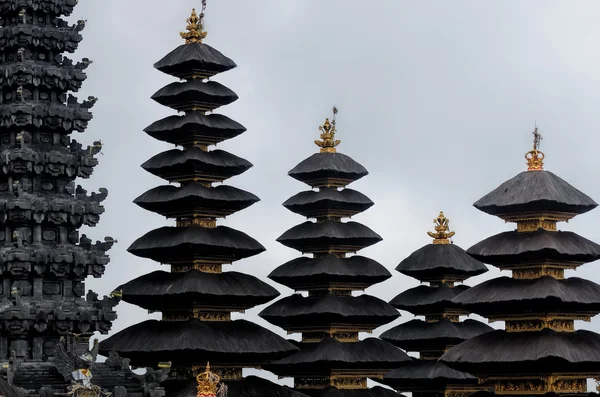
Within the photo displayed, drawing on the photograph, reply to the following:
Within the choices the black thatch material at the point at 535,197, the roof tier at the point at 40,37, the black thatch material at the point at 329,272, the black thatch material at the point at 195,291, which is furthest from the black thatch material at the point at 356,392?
the roof tier at the point at 40,37

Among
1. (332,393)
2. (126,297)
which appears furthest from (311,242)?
(126,297)

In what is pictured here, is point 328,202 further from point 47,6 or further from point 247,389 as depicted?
point 47,6

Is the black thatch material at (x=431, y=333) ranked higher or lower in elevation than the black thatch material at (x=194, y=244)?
lower

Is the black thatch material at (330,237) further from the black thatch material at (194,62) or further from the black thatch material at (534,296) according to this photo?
the black thatch material at (534,296)

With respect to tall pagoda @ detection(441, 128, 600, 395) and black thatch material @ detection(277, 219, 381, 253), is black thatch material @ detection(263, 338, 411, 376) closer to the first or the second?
black thatch material @ detection(277, 219, 381, 253)

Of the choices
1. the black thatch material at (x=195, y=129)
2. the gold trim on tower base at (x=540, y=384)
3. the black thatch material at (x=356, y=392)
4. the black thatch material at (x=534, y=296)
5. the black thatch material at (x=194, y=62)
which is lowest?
the gold trim on tower base at (x=540, y=384)

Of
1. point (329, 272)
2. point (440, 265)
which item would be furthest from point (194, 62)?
point (440, 265)

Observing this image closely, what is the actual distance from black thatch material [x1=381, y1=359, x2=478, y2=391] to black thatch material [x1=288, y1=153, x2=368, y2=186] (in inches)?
370

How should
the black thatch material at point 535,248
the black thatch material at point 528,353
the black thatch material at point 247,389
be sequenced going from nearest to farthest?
the black thatch material at point 528,353, the black thatch material at point 247,389, the black thatch material at point 535,248

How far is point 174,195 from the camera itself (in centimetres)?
7256

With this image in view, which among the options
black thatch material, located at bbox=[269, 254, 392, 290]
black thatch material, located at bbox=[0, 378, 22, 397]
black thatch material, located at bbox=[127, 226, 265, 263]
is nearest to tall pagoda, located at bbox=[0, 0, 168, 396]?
black thatch material, located at bbox=[0, 378, 22, 397]

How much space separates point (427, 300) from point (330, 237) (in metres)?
6.43

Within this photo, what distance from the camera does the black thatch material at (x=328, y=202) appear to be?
83125 millimetres

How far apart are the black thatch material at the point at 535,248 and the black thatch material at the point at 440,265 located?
12667 mm
